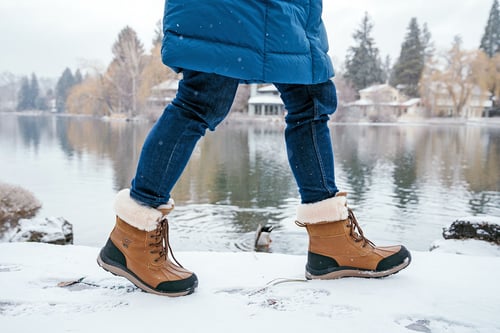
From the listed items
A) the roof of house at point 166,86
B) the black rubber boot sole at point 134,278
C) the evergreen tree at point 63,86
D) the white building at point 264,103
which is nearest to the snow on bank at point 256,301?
the black rubber boot sole at point 134,278

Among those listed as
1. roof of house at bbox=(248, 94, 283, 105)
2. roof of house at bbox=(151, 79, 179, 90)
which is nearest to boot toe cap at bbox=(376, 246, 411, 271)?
roof of house at bbox=(151, 79, 179, 90)

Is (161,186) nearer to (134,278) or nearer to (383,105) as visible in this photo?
(134,278)

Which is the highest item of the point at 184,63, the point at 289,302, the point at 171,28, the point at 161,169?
the point at 171,28

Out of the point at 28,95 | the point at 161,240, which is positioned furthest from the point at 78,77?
the point at 161,240

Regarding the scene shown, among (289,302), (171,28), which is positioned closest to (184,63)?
(171,28)

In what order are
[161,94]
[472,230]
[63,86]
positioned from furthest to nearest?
[63,86] < [161,94] < [472,230]

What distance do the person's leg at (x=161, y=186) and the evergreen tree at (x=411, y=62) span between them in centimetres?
5500

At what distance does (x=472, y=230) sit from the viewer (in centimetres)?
525

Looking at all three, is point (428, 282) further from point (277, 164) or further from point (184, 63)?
point (277, 164)

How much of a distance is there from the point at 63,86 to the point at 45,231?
82.6 m

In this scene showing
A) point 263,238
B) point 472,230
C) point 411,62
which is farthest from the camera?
point 411,62

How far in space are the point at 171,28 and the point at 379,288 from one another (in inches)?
39.8

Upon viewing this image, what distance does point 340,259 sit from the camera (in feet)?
5.00

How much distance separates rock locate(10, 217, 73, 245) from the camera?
554 cm
